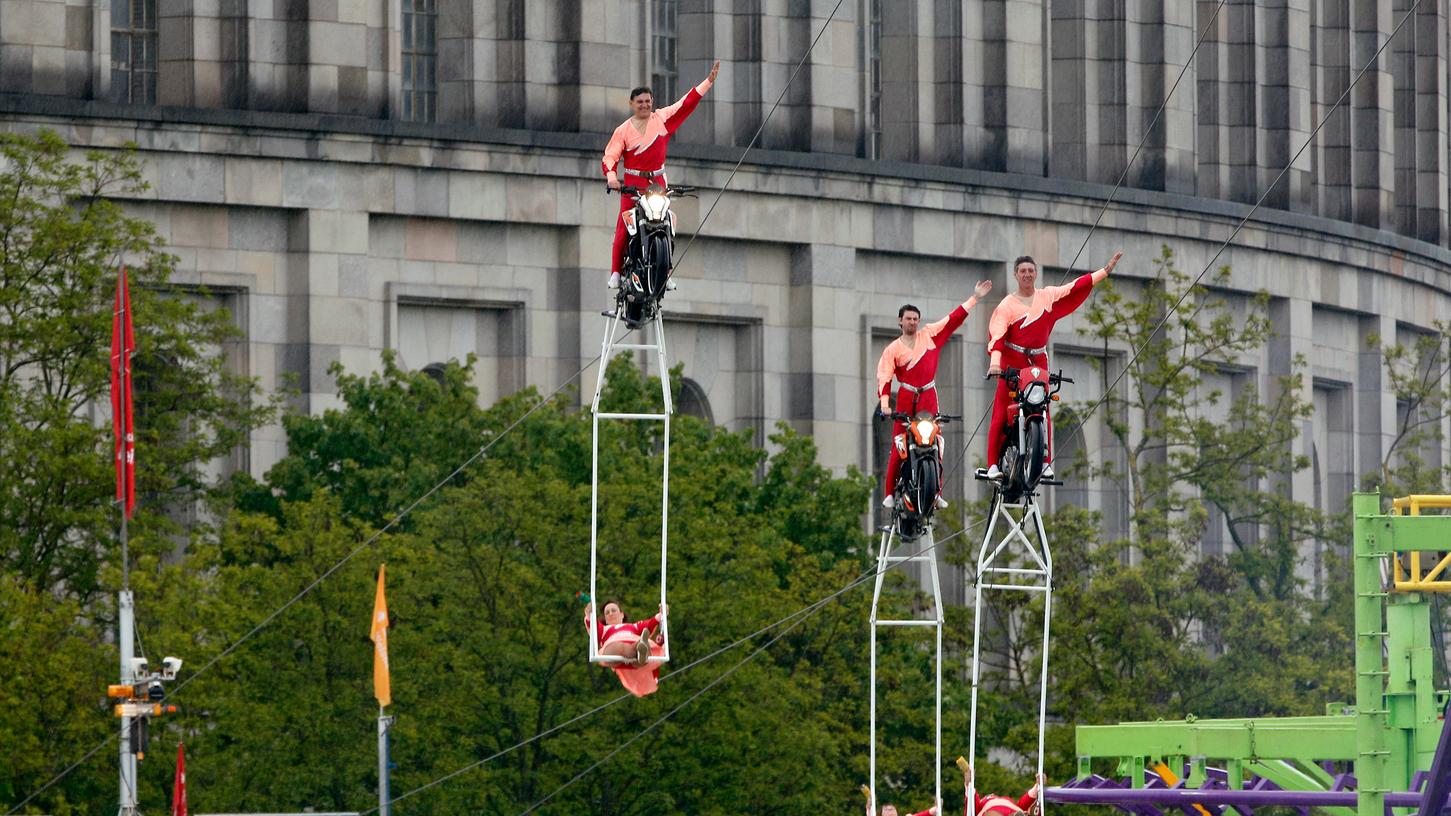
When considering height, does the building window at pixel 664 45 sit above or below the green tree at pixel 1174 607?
above

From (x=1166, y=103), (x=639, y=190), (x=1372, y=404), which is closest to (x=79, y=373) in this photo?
(x=639, y=190)

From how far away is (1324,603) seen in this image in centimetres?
8262

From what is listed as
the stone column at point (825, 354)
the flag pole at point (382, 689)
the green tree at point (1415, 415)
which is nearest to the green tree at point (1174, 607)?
the green tree at point (1415, 415)

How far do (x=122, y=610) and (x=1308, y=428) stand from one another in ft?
166

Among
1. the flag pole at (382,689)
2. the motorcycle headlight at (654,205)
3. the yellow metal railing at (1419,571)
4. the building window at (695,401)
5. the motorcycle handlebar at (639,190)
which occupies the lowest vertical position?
the flag pole at (382,689)

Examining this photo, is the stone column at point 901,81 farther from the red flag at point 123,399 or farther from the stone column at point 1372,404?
the red flag at point 123,399

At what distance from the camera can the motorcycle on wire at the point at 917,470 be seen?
4572 centimetres

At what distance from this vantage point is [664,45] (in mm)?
93875

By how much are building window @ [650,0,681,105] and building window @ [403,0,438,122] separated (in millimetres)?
5955

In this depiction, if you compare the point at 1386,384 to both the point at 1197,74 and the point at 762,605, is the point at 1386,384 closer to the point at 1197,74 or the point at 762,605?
the point at 1197,74

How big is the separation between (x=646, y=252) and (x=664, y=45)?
163ft

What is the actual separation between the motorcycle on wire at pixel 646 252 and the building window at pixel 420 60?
149 ft

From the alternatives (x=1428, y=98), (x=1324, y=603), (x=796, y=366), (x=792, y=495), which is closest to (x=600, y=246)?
(x=796, y=366)

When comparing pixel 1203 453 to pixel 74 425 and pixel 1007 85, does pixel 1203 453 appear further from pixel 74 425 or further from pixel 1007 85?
pixel 74 425
